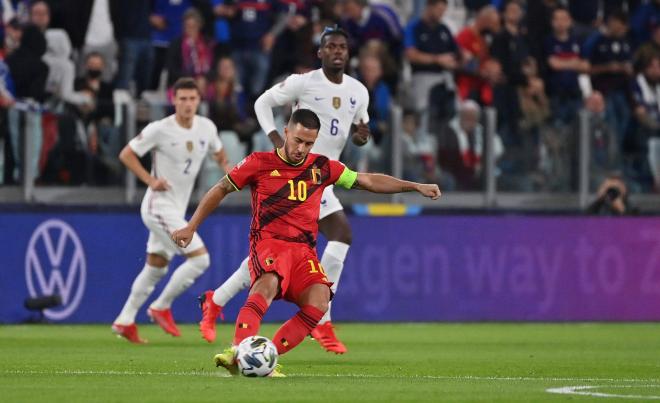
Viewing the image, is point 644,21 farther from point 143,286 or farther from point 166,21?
point 143,286

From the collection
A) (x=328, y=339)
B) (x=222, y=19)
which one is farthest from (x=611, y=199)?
(x=328, y=339)

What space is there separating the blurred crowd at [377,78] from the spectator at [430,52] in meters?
0.02

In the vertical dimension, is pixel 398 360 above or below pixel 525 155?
below

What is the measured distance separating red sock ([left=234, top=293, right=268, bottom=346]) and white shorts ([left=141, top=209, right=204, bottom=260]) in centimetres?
479

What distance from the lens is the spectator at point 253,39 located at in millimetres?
19312

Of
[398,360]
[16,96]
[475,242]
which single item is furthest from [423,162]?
[398,360]

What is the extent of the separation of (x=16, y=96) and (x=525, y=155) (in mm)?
6371

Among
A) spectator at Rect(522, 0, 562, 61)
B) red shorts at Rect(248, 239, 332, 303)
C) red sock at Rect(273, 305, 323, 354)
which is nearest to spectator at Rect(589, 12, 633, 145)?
spectator at Rect(522, 0, 562, 61)

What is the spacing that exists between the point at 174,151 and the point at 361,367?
4511mm

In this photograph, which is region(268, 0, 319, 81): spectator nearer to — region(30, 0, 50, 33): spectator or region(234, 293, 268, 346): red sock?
region(30, 0, 50, 33): spectator

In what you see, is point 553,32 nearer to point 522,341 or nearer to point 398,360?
point 522,341

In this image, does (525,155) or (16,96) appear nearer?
(16,96)

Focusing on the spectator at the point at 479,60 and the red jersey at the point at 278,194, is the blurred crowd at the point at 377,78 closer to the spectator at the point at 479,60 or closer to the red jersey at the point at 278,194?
the spectator at the point at 479,60

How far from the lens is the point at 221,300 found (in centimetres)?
1298
